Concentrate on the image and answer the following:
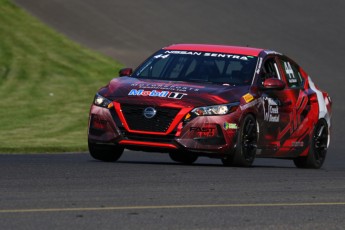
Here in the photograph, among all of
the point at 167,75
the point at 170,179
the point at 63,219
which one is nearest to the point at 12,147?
the point at 167,75

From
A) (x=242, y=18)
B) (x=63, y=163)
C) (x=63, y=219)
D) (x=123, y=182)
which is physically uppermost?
(x=63, y=219)

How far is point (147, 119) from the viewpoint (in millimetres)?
15102

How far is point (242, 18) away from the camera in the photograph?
37688mm

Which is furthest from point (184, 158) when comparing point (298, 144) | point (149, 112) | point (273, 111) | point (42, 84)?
point (42, 84)

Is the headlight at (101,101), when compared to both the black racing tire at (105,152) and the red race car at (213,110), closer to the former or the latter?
the red race car at (213,110)

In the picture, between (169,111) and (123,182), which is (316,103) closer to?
(169,111)

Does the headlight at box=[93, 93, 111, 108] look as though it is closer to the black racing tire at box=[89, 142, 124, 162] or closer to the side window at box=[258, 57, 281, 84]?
the black racing tire at box=[89, 142, 124, 162]

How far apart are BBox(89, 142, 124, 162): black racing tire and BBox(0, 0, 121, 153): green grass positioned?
3.31m

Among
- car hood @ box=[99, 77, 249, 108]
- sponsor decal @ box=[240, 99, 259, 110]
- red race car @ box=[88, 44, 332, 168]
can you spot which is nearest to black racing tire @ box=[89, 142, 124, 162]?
red race car @ box=[88, 44, 332, 168]

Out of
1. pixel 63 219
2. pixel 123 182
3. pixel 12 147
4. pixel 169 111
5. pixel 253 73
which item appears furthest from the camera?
pixel 12 147

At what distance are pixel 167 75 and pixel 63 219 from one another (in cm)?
684

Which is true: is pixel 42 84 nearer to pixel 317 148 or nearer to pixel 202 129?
pixel 317 148

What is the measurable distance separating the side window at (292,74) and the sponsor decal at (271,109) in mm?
788

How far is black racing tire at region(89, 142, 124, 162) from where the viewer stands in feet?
51.6
